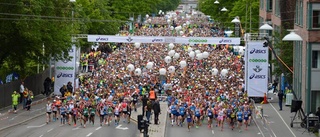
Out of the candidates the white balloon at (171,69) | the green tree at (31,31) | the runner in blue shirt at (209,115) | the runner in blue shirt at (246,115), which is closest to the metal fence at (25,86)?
the green tree at (31,31)

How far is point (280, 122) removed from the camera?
4794cm

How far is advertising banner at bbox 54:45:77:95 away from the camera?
60.6 metres

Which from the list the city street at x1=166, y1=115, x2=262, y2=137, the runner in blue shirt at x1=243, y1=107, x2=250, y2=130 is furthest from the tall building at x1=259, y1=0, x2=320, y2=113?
the runner in blue shirt at x1=243, y1=107, x2=250, y2=130

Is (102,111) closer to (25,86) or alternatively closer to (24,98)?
(24,98)

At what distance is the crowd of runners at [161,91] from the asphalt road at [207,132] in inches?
14.1

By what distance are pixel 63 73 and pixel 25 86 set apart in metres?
2.91

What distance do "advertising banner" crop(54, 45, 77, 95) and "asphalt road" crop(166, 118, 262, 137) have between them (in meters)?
16.0

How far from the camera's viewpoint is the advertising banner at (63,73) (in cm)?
6056

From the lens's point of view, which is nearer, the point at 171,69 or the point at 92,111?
the point at 92,111

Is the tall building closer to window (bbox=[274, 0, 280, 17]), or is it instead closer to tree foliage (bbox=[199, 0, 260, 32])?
window (bbox=[274, 0, 280, 17])

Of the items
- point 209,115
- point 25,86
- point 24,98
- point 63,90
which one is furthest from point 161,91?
point 209,115

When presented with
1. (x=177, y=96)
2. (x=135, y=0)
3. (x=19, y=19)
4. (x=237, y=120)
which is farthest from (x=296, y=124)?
(x=135, y=0)

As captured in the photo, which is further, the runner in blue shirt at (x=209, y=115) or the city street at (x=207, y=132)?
the runner in blue shirt at (x=209, y=115)

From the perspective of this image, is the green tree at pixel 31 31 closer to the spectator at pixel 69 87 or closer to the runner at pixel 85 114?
the spectator at pixel 69 87
